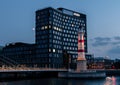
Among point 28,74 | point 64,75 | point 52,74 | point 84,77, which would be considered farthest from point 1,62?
point 84,77

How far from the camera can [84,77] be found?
472 ft

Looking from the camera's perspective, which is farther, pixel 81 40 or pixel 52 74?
pixel 52 74

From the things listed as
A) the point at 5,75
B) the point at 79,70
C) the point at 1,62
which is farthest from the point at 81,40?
the point at 1,62

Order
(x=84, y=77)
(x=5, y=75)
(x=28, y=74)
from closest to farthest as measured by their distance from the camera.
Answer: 1. (x=84, y=77)
2. (x=5, y=75)
3. (x=28, y=74)

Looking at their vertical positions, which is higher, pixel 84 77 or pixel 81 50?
pixel 81 50

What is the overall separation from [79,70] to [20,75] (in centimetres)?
4136

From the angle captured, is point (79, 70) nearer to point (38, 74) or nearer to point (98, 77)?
point (98, 77)

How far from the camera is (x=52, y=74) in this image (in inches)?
6973

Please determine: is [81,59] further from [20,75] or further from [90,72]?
[20,75]

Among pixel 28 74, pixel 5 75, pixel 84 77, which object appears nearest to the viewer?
pixel 84 77

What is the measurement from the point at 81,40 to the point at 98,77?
76.5 feet

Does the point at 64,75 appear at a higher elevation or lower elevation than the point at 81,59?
lower

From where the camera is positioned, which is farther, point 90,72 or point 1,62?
point 1,62

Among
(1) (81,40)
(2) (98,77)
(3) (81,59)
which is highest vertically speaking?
(1) (81,40)
